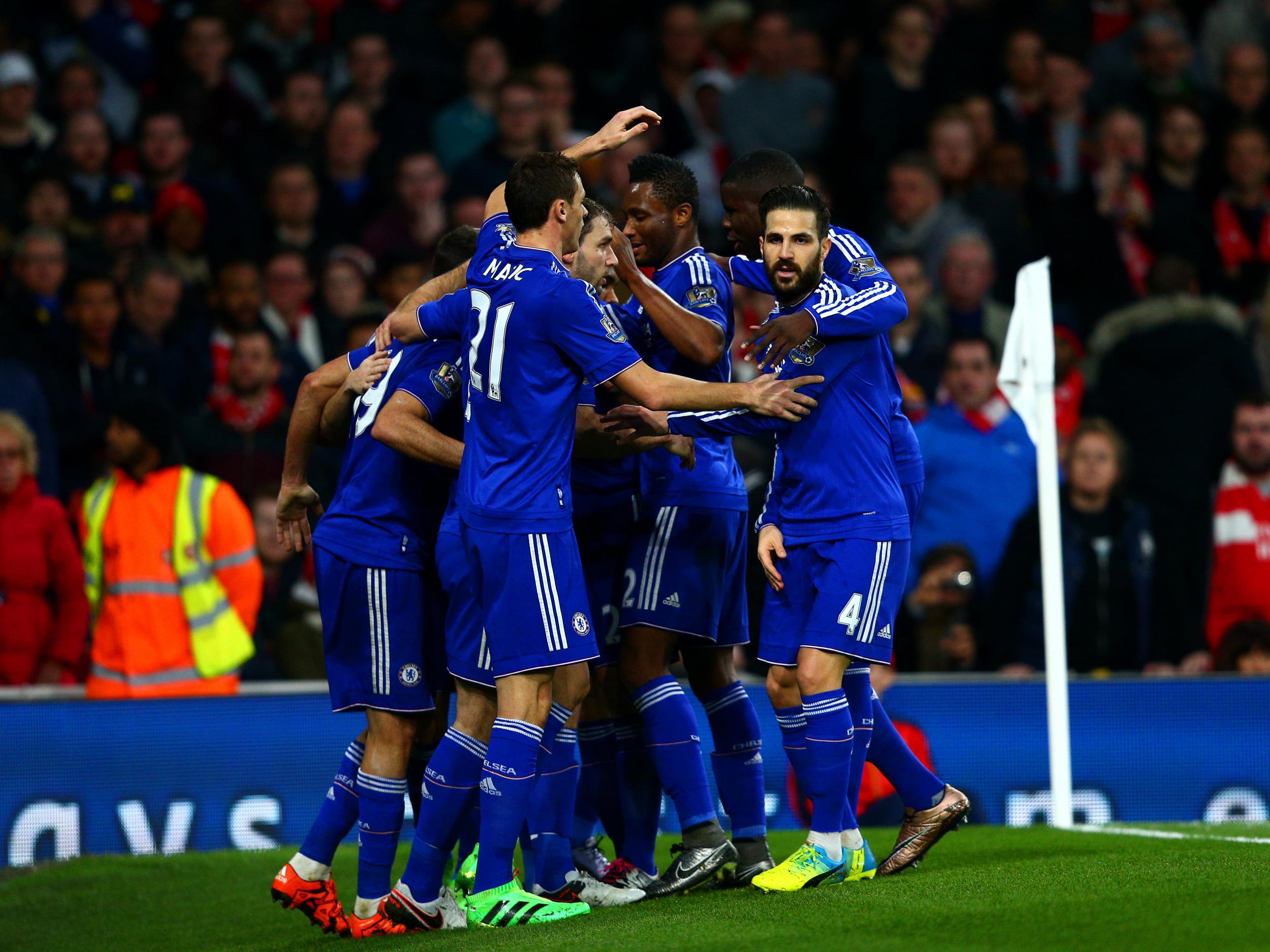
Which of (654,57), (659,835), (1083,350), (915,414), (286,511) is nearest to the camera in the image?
(286,511)

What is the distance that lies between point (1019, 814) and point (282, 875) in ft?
13.4

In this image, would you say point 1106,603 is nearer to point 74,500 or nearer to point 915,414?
point 915,414

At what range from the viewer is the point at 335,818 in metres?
6.46

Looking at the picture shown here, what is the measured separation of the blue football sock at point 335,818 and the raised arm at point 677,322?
74.7 inches

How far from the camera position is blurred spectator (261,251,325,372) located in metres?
11.1

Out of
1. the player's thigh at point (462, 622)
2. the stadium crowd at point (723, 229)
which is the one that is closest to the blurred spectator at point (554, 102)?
the stadium crowd at point (723, 229)

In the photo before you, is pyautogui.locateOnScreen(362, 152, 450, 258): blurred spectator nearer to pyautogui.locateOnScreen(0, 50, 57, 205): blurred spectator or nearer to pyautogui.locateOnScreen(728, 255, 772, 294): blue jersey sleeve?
pyautogui.locateOnScreen(0, 50, 57, 205): blurred spectator

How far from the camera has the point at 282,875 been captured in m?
6.36

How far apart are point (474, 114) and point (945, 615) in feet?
19.6

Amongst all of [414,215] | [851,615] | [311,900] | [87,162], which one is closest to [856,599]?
[851,615]

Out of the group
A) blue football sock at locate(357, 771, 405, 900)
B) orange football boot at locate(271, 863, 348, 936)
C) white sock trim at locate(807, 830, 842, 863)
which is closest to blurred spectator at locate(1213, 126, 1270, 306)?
white sock trim at locate(807, 830, 842, 863)

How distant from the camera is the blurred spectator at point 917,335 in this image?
11.0 m

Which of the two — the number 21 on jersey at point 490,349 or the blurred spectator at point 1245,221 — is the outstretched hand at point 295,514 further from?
the blurred spectator at point 1245,221

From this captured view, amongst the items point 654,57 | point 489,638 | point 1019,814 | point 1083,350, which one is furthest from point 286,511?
point 654,57
